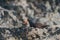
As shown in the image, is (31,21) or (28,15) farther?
(28,15)

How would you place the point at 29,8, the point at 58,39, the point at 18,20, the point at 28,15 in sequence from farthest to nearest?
the point at 29,8 < the point at 28,15 < the point at 18,20 < the point at 58,39

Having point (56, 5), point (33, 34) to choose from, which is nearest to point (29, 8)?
point (56, 5)

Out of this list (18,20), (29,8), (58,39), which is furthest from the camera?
(29,8)

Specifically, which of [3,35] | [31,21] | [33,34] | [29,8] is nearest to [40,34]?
[33,34]

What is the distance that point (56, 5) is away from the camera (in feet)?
38.8

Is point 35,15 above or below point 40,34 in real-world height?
below

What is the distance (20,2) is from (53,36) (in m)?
5.42

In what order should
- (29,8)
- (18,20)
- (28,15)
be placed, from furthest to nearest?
(29,8) < (28,15) < (18,20)

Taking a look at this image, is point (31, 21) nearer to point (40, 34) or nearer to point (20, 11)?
point (20, 11)

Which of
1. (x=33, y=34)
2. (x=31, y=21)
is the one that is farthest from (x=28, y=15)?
(x=33, y=34)

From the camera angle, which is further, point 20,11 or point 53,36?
point 20,11

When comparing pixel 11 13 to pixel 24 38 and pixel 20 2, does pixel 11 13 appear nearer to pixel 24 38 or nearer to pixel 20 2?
pixel 20 2

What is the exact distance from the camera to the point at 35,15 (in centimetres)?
1070

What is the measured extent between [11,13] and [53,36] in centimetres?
336
